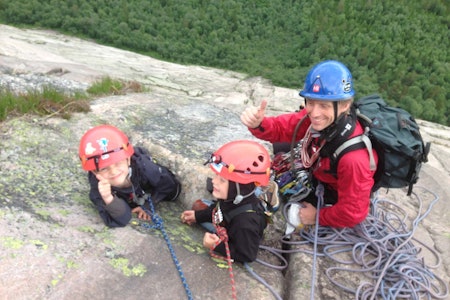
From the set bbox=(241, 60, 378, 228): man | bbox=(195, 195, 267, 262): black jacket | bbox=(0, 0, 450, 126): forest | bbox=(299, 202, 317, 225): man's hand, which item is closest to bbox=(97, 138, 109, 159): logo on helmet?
bbox=(195, 195, 267, 262): black jacket

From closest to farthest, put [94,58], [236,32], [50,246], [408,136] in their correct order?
[50,246] < [408,136] < [94,58] < [236,32]

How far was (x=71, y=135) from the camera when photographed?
16.8 feet

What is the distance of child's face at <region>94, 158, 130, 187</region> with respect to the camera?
12.6 ft

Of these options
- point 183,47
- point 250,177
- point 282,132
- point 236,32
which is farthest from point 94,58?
point 250,177

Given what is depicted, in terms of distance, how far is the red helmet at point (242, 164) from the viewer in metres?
3.64

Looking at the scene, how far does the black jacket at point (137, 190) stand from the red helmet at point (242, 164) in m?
0.98

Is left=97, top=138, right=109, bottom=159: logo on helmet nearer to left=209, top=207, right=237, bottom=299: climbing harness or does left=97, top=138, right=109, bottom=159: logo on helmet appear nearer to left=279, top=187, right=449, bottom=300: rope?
left=209, top=207, right=237, bottom=299: climbing harness

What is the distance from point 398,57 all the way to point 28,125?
639 inches

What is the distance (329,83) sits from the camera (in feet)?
12.6

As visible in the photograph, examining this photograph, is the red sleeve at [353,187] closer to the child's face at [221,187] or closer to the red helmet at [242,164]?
the red helmet at [242,164]

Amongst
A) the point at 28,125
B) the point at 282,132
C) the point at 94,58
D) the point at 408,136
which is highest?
the point at 408,136

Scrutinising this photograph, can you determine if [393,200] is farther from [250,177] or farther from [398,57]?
[398,57]

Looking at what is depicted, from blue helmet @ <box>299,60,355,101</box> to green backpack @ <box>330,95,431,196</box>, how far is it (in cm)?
43

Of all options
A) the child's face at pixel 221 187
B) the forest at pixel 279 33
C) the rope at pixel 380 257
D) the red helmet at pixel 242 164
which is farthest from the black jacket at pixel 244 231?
the forest at pixel 279 33
